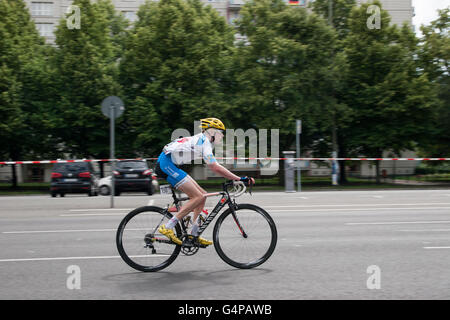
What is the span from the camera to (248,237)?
19.3 ft

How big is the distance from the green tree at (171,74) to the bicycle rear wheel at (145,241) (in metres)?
22.1

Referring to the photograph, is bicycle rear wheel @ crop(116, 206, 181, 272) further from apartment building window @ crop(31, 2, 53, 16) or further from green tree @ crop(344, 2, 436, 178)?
apartment building window @ crop(31, 2, 53, 16)

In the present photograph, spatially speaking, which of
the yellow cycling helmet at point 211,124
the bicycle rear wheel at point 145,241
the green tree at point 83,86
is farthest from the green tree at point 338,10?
the bicycle rear wheel at point 145,241

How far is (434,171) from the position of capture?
2767 cm

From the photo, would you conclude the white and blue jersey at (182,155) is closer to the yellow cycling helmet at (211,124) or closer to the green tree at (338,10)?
the yellow cycling helmet at (211,124)

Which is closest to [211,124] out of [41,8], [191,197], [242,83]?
[191,197]

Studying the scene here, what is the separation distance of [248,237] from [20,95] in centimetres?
2681

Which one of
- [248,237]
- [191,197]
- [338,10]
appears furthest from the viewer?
[338,10]

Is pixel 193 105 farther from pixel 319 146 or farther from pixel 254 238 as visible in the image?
pixel 254 238

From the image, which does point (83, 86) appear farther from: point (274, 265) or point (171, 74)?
point (274, 265)

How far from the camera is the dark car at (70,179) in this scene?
19.5m

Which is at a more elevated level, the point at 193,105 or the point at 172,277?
the point at 193,105
